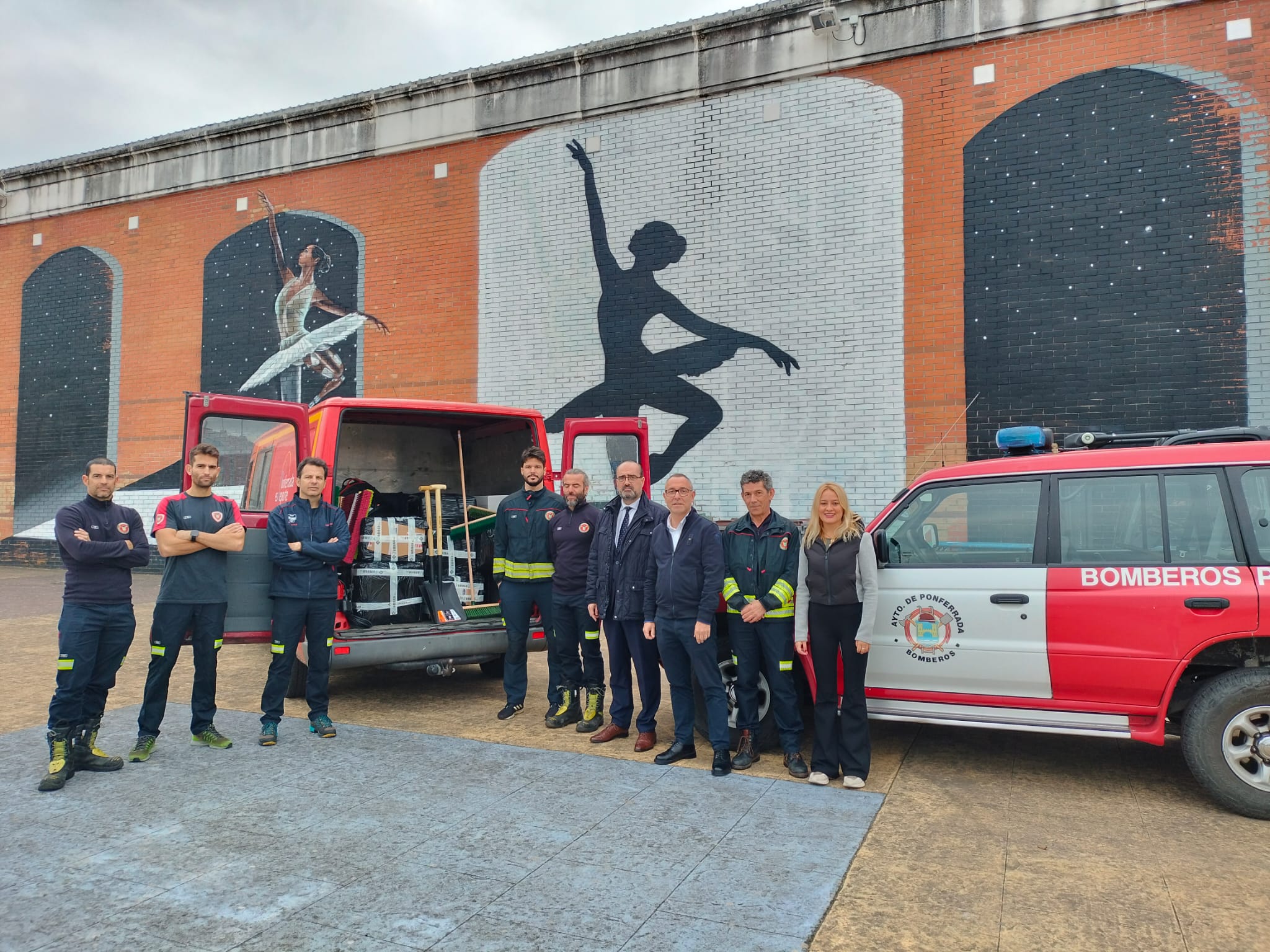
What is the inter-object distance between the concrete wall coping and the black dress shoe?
9242 mm

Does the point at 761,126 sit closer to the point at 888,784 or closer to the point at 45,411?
the point at 888,784

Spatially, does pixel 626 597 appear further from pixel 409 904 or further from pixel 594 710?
pixel 409 904

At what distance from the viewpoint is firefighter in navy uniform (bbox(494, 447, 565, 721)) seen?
604 cm

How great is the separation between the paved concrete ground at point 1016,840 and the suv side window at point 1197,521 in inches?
50.0

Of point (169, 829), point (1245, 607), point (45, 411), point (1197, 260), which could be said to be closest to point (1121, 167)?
point (1197, 260)

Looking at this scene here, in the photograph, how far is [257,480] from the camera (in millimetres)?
8562

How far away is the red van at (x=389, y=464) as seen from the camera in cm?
575

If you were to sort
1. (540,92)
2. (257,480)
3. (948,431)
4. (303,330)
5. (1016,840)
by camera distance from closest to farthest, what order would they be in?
A: (1016,840), (257,480), (948,431), (540,92), (303,330)

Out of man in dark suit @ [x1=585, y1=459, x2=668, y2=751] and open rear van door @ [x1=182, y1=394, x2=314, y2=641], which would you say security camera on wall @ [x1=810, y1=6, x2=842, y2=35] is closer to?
man in dark suit @ [x1=585, y1=459, x2=668, y2=751]

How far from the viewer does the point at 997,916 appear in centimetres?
313

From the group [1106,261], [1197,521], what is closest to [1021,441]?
[1197,521]

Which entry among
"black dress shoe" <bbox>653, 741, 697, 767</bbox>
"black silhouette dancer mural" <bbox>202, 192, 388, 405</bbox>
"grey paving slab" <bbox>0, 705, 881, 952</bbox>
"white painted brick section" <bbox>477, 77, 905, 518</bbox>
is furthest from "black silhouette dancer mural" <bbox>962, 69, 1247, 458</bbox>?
"black silhouette dancer mural" <bbox>202, 192, 388, 405</bbox>

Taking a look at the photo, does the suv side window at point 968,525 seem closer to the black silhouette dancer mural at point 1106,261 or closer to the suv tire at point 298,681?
the suv tire at point 298,681

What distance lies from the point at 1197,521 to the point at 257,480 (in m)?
7.94
